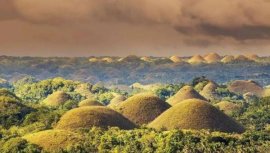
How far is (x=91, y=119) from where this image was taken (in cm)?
9431

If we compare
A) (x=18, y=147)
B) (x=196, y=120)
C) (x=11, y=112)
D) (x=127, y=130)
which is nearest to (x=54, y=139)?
(x=18, y=147)

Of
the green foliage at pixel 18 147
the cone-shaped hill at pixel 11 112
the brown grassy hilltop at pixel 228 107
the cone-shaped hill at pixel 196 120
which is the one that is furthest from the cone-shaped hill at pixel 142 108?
the green foliage at pixel 18 147

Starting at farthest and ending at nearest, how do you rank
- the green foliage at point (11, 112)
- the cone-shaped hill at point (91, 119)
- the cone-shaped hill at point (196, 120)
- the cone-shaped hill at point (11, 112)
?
the cone-shaped hill at point (196, 120) → the cone-shaped hill at point (11, 112) → the green foliage at point (11, 112) → the cone-shaped hill at point (91, 119)

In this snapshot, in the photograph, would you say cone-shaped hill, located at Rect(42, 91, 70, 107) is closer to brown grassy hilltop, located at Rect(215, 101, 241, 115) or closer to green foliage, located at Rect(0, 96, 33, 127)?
brown grassy hilltop, located at Rect(215, 101, 241, 115)

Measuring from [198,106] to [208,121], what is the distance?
192 inches

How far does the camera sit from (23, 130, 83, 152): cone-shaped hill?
7756 cm

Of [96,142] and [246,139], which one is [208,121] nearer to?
[246,139]

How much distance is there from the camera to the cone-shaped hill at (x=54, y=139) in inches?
3054

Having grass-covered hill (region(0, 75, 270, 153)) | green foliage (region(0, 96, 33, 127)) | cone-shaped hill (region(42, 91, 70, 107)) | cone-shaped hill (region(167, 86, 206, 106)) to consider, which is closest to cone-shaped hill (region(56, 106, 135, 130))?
grass-covered hill (region(0, 75, 270, 153))

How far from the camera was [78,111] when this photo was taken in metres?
97.5

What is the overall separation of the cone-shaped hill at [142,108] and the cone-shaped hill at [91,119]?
2248cm

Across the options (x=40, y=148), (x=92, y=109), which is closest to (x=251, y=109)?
(x=92, y=109)

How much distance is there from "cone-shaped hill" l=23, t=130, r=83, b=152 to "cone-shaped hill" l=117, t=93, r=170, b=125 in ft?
133

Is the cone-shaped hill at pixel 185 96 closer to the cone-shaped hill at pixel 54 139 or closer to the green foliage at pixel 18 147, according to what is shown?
the cone-shaped hill at pixel 54 139
